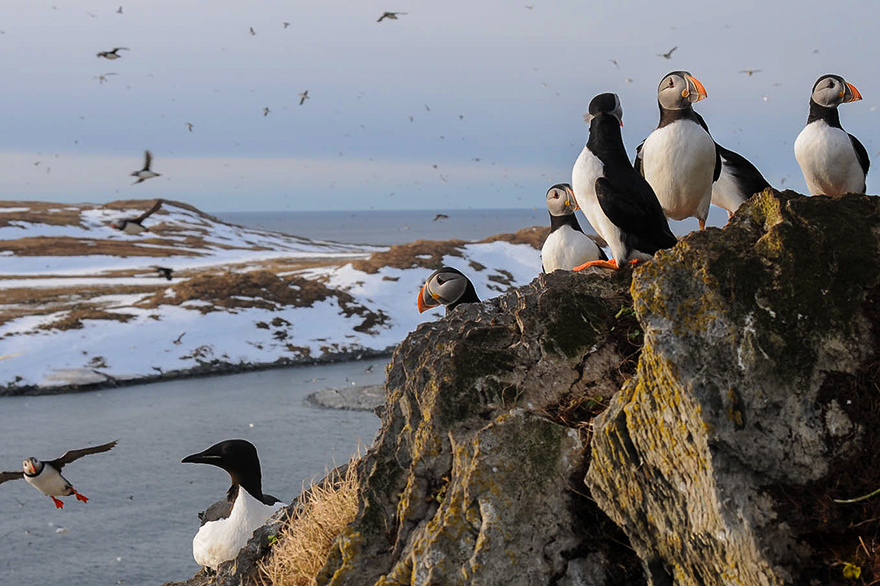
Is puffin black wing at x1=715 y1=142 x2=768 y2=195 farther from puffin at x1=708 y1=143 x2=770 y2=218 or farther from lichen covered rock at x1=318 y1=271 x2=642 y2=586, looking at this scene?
lichen covered rock at x1=318 y1=271 x2=642 y2=586

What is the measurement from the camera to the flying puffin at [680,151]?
761 centimetres

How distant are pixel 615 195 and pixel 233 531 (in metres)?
6.27

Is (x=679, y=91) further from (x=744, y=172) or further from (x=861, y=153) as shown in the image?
(x=861, y=153)

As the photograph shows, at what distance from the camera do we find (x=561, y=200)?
29.6 ft

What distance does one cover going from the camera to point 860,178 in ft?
27.8

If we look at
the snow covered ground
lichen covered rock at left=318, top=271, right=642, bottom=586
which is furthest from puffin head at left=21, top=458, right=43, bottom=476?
the snow covered ground

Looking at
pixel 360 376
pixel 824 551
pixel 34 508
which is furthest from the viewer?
pixel 360 376

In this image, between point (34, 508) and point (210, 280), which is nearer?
point (34, 508)

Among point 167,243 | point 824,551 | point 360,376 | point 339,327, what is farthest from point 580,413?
point 167,243

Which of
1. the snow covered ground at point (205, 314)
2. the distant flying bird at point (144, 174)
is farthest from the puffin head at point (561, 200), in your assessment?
the snow covered ground at point (205, 314)

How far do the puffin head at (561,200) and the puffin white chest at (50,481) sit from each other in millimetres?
9448

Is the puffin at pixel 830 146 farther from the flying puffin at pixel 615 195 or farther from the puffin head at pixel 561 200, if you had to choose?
the puffin head at pixel 561 200

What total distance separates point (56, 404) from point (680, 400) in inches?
1454

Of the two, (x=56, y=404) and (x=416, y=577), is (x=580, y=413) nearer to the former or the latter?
(x=416, y=577)
